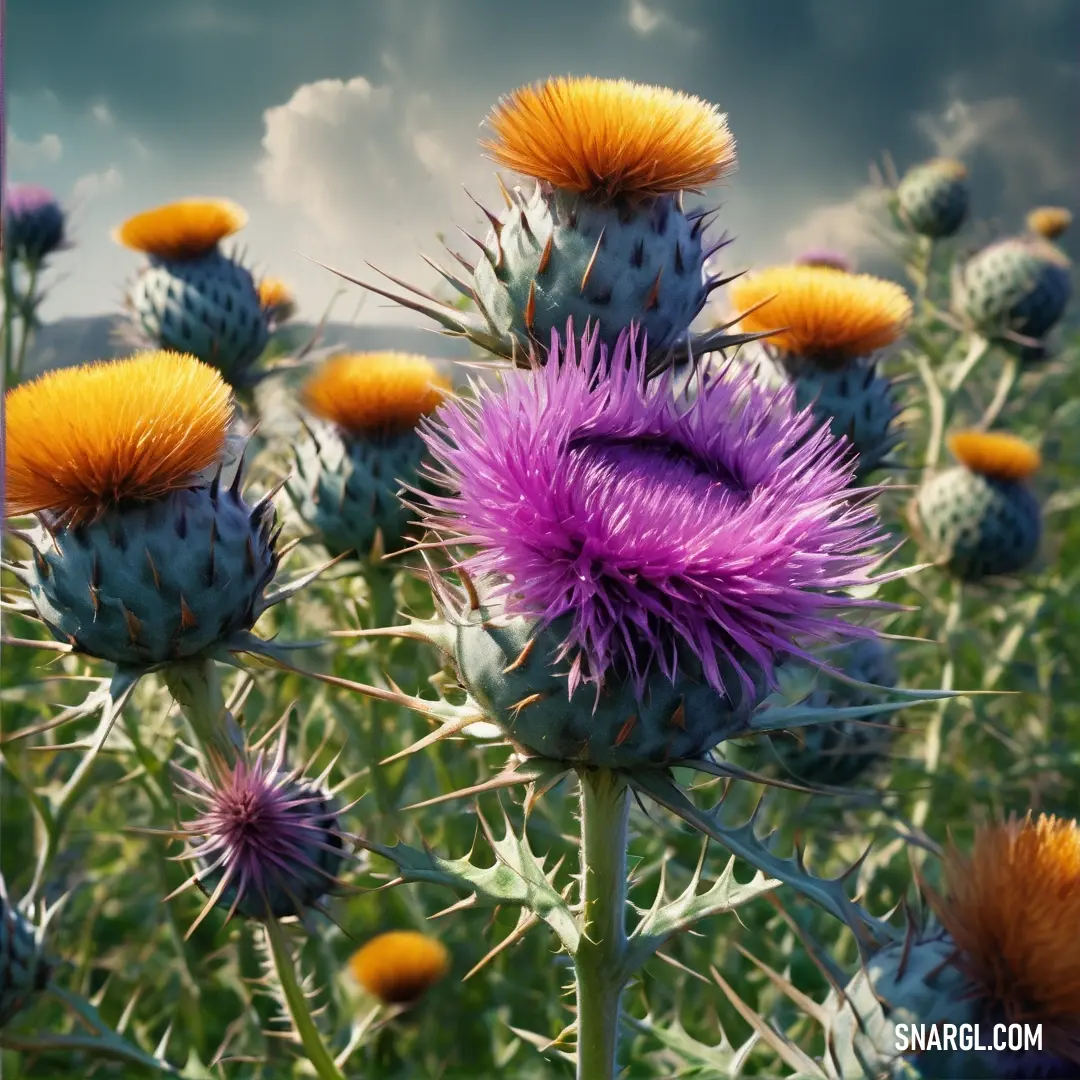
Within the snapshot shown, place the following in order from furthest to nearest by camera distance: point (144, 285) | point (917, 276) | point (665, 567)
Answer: point (917, 276), point (144, 285), point (665, 567)

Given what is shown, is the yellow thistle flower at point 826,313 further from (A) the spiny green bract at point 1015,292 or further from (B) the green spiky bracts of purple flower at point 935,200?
(B) the green spiky bracts of purple flower at point 935,200

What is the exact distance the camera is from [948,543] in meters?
3.45

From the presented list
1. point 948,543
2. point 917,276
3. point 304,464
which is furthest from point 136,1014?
point 917,276

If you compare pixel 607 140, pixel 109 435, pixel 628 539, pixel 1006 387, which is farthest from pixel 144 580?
pixel 1006 387

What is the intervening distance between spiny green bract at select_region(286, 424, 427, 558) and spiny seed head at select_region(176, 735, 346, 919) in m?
0.90

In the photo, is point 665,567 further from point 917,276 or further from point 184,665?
point 917,276

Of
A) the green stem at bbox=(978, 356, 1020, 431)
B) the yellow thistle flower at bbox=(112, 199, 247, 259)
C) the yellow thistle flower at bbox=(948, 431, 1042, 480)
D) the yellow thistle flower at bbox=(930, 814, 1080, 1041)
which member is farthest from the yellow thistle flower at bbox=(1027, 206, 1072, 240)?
the yellow thistle flower at bbox=(930, 814, 1080, 1041)

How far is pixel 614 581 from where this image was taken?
1304 mm

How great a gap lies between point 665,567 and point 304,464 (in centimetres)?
165

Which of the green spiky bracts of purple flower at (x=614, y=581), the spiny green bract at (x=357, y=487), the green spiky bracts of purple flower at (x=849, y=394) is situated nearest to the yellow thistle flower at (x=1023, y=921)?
the green spiky bracts of purple flower at (x=614, y=581)

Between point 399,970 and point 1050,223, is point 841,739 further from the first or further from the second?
point 1050,223

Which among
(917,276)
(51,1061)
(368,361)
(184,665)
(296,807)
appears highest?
(917,276)

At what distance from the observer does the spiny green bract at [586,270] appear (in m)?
1.75

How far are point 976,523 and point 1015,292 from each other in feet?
3.76
